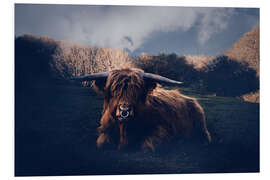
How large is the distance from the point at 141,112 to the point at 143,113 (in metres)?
0.04

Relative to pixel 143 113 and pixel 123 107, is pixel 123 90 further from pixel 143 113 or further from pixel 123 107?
pixel 143 113

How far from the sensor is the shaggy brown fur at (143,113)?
404cm

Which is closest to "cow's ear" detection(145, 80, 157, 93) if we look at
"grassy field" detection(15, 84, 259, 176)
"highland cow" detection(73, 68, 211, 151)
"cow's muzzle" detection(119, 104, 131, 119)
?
"highland cow" detection(73, 68, 211, 151)

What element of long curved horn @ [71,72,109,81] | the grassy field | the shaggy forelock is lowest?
the grassy field

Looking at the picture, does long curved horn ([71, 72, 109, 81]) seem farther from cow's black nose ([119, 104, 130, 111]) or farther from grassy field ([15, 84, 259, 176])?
cow's black nose ([119, 104, 130, 111])

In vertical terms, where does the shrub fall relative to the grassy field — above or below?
above

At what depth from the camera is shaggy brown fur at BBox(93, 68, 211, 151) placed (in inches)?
159

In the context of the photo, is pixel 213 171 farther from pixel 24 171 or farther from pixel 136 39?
pixel 24 171

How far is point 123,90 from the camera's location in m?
4.00

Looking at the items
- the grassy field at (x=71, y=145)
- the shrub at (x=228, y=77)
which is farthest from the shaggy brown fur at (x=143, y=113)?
the shrub at (x=228, y=77)

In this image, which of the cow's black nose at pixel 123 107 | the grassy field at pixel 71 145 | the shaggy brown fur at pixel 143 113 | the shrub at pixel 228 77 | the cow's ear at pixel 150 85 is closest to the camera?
the cow's black nose at pixel 123 107

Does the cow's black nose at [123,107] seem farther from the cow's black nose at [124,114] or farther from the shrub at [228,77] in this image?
the shrub at [228,77]

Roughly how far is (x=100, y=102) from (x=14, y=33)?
1763 millimetres
